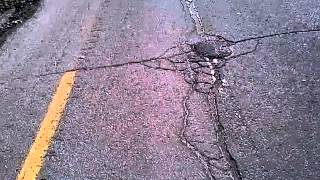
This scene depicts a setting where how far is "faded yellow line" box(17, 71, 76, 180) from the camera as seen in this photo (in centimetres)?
414

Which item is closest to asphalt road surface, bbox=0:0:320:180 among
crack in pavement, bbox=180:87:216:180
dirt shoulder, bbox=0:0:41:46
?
crack in pavement, bbox=180:87:216:180

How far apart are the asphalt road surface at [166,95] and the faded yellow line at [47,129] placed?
0.01m

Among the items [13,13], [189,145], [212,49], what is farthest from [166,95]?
[13,13]

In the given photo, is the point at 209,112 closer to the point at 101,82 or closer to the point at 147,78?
the point at 147,78

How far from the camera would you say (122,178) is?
3926 millimetres

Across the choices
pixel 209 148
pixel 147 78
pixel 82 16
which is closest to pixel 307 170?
pixel 209 148

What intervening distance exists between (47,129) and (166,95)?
3.87 ft

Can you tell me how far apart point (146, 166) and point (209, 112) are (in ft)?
3.04

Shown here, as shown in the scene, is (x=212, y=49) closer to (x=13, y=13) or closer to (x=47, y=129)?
(x=47, y=129)

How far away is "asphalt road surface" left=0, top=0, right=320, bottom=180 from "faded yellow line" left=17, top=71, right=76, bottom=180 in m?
0.01

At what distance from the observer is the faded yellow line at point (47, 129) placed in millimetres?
4137

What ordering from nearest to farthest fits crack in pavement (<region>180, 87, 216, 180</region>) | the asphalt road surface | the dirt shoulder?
1. crack in pavement (<region>180, 87, 216, 180</region>)
2. the asphalt road surface
3. the dirt shoulder

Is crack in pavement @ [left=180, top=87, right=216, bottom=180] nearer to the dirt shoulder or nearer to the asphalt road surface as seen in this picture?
the asphalt road surface

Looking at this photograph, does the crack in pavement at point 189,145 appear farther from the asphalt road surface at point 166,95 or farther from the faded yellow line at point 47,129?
the faded yellow line at point 47,129
